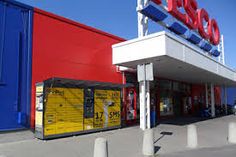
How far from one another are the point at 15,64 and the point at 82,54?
13.2 ft

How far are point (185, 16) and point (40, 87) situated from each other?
415 inches

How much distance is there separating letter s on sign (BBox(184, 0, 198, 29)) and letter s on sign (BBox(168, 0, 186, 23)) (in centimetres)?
68

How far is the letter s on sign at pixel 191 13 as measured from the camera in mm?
17047

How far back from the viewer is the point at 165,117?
21.1 m

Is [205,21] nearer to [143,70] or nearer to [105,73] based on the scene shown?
[105,73]

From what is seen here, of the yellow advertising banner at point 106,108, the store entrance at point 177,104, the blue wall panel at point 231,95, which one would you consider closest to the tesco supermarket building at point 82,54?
the yellow advertising banner at point 106,108

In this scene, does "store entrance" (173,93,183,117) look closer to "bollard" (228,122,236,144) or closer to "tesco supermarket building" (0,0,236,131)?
"tesco supermarket building" (0,0,236,131)

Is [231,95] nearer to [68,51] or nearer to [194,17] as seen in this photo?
[194,17]

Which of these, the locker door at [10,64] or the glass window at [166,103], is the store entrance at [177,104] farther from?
the locker door at [10,64]

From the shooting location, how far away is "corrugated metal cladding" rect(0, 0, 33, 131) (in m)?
10.8

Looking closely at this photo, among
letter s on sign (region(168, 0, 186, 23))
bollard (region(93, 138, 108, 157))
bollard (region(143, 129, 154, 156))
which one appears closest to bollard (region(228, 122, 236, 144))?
bollard (region(143, 129, 154, 156))

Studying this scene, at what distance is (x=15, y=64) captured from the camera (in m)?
11.2

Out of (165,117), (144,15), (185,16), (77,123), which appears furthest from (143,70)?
(165,117)

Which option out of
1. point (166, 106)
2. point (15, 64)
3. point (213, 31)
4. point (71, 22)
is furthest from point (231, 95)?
point (15, 64)
